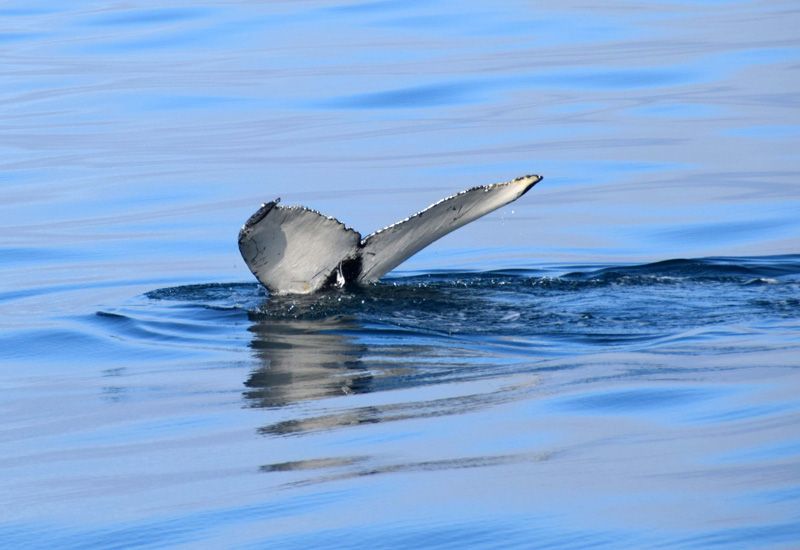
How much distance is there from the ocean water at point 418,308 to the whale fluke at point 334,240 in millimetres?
129

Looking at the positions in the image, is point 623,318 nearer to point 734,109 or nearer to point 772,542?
point 772,542

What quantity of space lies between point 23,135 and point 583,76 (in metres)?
5.70

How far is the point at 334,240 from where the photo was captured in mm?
8086

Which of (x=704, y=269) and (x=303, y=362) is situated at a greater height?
(x=704, y=269)

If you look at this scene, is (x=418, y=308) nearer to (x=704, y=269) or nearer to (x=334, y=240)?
(x=334, y=240)

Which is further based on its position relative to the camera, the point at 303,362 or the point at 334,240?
the point at 334,240

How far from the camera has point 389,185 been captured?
1253 cm

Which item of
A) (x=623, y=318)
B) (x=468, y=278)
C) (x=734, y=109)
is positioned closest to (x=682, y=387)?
(x=623, y=318)

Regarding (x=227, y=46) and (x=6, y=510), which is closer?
(x=6, y=510)

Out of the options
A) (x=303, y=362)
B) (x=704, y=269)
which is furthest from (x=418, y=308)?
(x=704, y=269)

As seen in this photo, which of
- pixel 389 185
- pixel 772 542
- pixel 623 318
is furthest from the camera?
pixel 389 185

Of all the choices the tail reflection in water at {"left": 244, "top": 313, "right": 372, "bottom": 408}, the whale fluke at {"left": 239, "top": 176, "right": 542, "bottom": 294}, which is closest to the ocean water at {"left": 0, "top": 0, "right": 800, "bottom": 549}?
the tail reflection in water at {"left": 244, "top": 313, "right": 372, "bottom": 408}

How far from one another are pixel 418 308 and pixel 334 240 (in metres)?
0.53

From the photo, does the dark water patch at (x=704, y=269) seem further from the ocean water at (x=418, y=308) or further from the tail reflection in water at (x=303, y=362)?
the tail reflection in water at (x=303, y=362)
